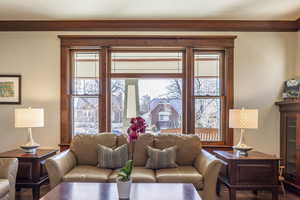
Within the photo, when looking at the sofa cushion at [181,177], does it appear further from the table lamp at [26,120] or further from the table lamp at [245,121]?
the table lamp at [26,120]

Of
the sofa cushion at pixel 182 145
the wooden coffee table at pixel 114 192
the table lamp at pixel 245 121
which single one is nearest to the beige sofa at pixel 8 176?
the wooden coffee table at pixel 114 192

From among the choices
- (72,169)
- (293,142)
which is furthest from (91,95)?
(293,142)

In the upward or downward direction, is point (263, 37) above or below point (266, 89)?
above

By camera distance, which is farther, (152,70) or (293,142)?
(152,70)

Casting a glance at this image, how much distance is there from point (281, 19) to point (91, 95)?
345cm

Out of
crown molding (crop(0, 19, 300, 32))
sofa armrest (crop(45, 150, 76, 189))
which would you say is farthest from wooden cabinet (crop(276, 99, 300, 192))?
sofa armrest (crop(45, 150, 76, 189))

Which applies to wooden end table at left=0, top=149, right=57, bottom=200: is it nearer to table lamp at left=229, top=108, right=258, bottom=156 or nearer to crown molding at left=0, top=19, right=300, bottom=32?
crown molding at left=0, top=19, right=300, bottom=32

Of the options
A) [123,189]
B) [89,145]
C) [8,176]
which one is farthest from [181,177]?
[8,176]

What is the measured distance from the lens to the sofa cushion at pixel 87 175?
10.2 feet

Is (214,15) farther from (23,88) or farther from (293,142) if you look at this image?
(23,88)

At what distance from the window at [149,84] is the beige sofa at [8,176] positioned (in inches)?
49.7

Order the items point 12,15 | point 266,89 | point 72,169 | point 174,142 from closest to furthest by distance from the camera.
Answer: point 72,169 < point 174,142 < point 12,15 < point 266,89

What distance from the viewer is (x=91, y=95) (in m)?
4.44

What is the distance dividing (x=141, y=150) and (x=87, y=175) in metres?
0.88
